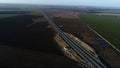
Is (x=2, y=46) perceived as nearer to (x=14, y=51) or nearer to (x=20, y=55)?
(x=14, y=51)

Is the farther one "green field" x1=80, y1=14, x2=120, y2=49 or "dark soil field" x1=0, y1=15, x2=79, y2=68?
"green field" x1=80, y1=14, x2=120, y2=49

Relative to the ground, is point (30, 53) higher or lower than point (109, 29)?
higher

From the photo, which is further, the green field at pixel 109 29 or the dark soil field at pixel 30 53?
the green field at pixel 109 29

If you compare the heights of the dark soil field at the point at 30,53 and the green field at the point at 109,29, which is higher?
the dark soil field at the point at 30,53

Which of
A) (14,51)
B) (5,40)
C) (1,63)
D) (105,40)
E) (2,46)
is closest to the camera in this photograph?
(1,63)

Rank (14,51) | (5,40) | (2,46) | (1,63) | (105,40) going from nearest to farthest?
(1,63), (14,51), (2,46), (5,40), (105,40)

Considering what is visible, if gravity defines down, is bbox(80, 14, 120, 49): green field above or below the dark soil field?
below

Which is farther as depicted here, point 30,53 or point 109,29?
point 109,29

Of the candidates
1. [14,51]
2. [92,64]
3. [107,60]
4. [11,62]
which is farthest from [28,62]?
[107,60]

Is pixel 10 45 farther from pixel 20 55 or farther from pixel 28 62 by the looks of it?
pixel 28 62

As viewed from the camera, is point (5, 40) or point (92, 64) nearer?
point (92, 64)
